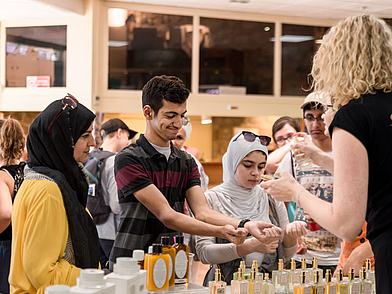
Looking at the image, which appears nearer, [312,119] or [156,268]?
[156,268]

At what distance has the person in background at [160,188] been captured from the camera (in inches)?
88.8

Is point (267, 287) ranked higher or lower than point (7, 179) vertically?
lower

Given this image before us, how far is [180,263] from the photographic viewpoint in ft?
6.68

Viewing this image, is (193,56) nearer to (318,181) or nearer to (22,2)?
(22,2)

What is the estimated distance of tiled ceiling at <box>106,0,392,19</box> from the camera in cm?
657

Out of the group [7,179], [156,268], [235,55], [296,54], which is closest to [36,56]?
[235,55]

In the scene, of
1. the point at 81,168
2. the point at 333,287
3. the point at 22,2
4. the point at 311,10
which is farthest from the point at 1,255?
the point at 311,10

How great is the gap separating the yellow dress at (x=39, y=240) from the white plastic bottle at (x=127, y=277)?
289 millimetres

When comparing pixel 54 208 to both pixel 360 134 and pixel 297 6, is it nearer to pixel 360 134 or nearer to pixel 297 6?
pixel 360 134

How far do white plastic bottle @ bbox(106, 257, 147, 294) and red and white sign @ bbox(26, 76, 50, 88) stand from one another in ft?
18.4

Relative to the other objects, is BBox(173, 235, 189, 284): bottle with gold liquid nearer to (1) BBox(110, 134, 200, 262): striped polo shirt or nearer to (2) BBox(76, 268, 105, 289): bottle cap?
(1) BBox(110, 134, 200, 262): striped polo shirt

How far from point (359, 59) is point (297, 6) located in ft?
17.8

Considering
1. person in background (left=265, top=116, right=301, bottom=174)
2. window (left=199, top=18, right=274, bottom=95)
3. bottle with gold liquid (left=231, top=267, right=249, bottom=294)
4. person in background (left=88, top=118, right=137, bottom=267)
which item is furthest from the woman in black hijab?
window (left=199, top=18, right=274, bottom=95)

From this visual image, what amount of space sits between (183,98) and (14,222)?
101 cm
